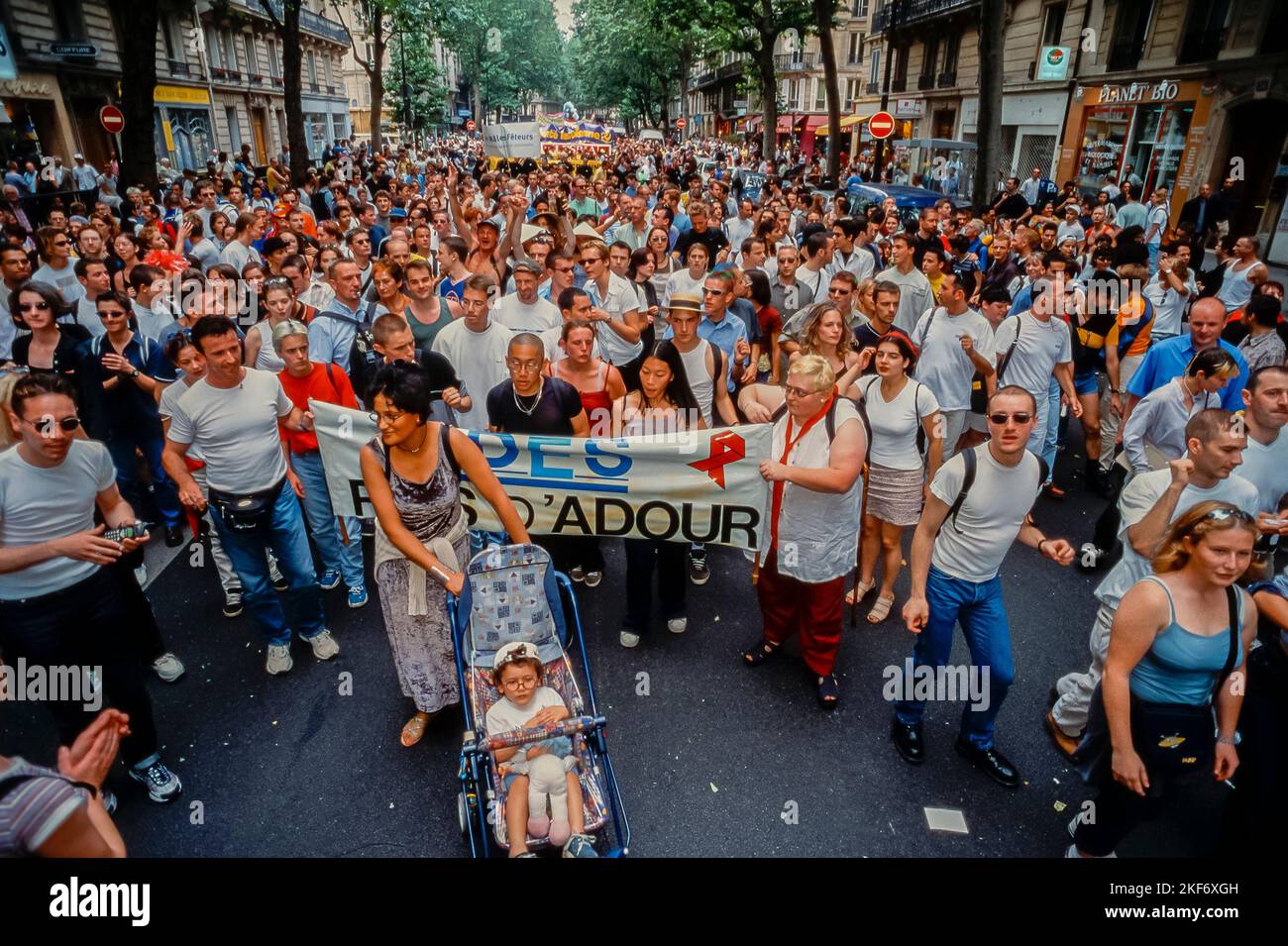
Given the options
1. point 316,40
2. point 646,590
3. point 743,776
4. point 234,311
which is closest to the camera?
point 743,776

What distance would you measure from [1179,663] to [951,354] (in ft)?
11.3

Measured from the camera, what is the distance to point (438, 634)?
157 inches

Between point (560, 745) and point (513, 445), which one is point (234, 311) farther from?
point (560, 745)

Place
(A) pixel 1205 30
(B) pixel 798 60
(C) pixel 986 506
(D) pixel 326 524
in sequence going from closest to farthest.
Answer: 1. (C) pixel 986 506
2. (D) pixel 326 524
3. (A) pixel 1205 30
4. (B) pixel 798 60

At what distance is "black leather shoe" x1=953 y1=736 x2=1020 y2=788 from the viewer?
379 centimetres

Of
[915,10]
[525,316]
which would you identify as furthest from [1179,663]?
→ [915,10]

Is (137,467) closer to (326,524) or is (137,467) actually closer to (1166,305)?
(326,524)

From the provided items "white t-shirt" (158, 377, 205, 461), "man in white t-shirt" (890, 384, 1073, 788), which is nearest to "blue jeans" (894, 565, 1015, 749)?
"man in white t-shirt" (890, 384, 1073, 788)

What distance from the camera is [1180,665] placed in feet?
9.10

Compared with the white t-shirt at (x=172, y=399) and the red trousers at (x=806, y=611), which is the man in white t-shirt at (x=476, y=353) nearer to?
the white t-shirt at (x=172, y=399)

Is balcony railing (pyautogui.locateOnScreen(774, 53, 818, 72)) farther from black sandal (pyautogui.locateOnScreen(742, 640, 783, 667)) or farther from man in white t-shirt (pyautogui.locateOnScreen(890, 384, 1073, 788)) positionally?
man in white t-shirt (pyautogui.locateOnScreen(890, 384, 1073, 788))

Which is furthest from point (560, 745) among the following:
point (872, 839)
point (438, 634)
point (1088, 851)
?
point (1088, 851)

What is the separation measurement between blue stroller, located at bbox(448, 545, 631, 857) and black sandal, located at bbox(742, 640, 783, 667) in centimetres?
128
